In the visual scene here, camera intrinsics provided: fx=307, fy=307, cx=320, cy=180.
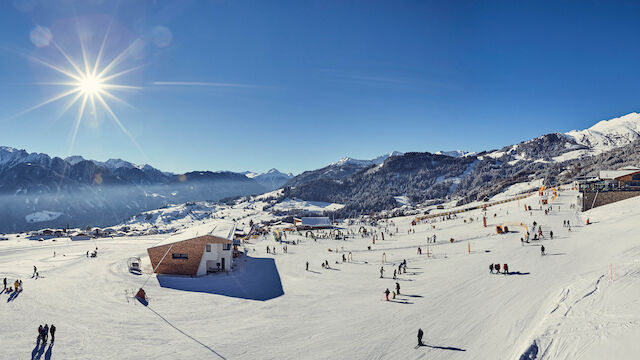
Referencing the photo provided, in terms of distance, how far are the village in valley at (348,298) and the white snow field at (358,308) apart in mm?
115

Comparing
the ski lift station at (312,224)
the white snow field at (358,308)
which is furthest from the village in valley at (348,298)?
the ski lift station at (312,224)

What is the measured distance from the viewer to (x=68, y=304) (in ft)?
80.5

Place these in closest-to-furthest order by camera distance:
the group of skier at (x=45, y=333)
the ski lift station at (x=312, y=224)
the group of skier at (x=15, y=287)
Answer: the group of skier at (x=45, y=333), the group of skier at (x=15, y=287), the ski lift station at (x=312, y=224)

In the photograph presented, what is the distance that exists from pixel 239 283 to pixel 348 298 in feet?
41.4

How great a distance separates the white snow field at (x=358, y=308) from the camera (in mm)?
16750

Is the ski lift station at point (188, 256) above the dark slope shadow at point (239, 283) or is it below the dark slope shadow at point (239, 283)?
above

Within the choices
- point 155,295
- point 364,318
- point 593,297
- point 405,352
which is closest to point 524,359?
point 405,352

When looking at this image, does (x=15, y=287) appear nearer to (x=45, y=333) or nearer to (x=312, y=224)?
(x=45, y=333)

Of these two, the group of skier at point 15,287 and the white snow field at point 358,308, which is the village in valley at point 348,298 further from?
the group of skier at point 15,287

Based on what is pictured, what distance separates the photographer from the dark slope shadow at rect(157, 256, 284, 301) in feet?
92.6

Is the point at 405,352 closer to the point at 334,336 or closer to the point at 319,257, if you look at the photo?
the point at 334,336

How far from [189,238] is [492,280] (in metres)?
31.8

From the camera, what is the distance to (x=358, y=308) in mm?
22891

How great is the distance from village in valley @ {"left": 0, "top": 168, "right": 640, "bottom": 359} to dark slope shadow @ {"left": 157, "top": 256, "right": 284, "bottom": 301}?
0.20 meters
